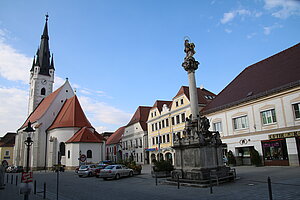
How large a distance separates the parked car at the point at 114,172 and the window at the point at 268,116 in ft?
43.9

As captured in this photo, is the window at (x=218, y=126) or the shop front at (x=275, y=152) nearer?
the shop front at (x=275, y=152)

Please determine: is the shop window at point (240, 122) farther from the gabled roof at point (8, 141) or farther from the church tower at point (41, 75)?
the gabled roof at point (8, 141)

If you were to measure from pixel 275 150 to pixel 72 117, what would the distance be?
31365 millimetres

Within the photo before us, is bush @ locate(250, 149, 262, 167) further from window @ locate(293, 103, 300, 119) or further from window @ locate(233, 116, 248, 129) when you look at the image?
window @ locate(293, 103, 300, 119)

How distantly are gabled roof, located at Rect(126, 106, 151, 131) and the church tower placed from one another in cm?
2383

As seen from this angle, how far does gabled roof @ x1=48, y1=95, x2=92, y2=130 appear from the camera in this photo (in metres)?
40.2

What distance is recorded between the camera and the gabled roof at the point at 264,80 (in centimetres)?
2153

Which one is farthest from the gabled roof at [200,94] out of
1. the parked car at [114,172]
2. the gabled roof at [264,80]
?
the parked car at [114,172]

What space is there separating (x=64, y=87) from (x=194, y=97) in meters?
38.9

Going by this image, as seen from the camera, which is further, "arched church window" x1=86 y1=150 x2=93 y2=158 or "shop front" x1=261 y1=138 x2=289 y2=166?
"arched church window" x1=86 y1=150 x2=93 y2=158

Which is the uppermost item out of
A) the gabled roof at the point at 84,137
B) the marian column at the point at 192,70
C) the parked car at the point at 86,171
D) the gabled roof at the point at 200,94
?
the gabled roof at the point at 200,94

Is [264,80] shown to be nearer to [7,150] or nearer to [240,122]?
[240,122]

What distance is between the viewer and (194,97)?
49.8 ft

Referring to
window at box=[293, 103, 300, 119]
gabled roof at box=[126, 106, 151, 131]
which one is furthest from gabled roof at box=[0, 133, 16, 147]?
window at box=[293, 103, 300, 119]
